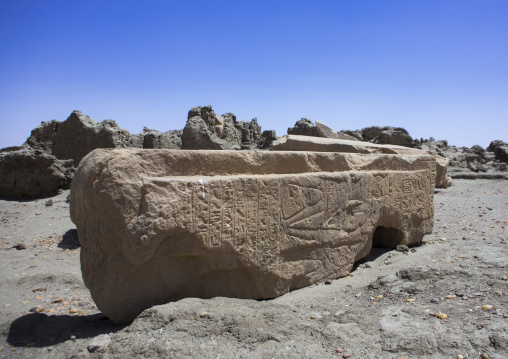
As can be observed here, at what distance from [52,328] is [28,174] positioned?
530 cm

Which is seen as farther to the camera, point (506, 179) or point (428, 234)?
point (506, 179)

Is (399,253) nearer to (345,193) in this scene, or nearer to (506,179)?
(345,193)

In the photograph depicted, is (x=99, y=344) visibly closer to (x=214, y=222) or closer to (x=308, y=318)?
(x=214, y=222)

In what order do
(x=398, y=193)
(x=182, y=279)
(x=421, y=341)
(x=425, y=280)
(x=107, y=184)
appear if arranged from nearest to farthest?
(x=421, y=341)
(x=107, y=184)
(x=182, y=279)
(x=425, y=280)
(x=398, y=193)

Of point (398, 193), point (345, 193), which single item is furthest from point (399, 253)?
point (345, 193)

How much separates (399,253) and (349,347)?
2273mm

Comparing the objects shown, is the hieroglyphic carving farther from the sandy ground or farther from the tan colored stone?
the tan colored stone

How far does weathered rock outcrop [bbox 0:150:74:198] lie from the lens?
693 centimetres

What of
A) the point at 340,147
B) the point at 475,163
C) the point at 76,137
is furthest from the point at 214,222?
the point at 475,163

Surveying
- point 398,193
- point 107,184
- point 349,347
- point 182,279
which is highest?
point 107,184

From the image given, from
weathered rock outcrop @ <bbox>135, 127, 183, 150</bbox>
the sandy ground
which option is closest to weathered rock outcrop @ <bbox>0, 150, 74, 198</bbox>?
weathered rock outcrop @ <bbox>135, 127, 183, 150</bbox>

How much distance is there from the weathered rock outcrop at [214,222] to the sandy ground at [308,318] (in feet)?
0.67

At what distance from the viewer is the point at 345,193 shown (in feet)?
11.8


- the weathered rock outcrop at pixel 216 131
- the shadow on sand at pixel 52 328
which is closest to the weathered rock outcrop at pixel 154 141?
the weathered rock outcrop at pixel 216 131
